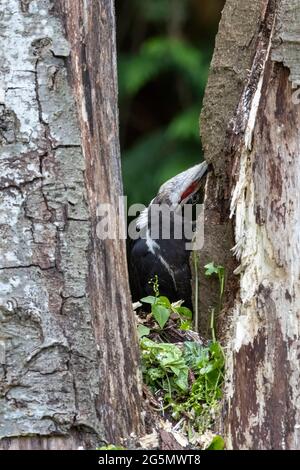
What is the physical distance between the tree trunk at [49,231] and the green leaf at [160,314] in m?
0.63

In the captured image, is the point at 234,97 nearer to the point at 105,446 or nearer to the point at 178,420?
the point at 178,420

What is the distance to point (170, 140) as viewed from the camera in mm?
5719

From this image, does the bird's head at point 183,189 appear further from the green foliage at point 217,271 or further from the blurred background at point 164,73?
the blurred background at point 164,73

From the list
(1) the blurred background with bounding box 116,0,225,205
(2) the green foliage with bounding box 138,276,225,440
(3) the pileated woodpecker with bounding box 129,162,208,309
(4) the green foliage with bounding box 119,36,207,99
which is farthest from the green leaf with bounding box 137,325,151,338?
(4) the green foliage with bounding box 119,36,207,99

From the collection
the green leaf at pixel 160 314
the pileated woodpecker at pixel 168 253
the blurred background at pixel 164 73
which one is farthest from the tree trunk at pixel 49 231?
the blurred background at pixel 164 73

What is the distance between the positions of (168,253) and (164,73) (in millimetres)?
2348

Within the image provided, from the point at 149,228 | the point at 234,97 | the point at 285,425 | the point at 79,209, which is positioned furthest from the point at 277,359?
the point at 149,228

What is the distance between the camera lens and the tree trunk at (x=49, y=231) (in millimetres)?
2201

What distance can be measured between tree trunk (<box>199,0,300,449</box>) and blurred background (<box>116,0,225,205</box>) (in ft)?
9.29

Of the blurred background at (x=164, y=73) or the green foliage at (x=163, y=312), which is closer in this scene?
the green foliage at (x=163, y=312)

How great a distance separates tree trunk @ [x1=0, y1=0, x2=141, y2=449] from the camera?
7.22 feet

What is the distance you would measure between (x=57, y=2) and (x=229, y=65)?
101 cm

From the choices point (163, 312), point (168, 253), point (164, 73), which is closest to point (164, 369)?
point (163, 312)

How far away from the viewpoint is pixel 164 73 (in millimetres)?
5895
